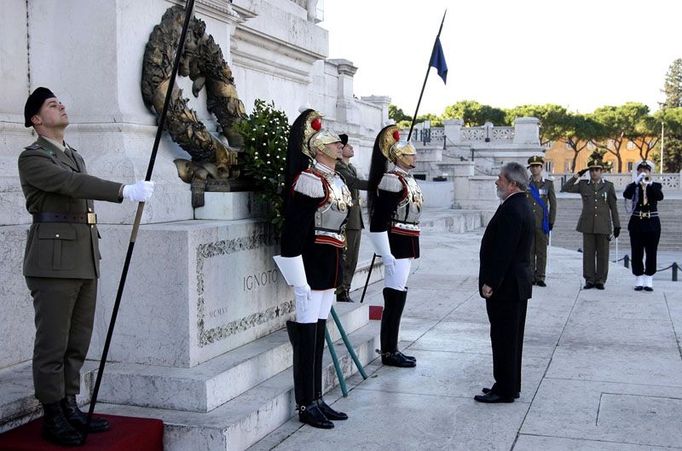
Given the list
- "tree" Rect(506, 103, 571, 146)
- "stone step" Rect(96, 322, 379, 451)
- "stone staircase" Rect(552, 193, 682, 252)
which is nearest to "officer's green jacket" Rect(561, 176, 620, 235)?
"stone step" Rect(96, 322, 379, 451)

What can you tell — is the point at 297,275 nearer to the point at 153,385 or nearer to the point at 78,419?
the point at 153,385

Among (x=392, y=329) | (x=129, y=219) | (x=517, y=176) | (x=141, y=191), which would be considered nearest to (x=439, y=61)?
(x=517, y=176)

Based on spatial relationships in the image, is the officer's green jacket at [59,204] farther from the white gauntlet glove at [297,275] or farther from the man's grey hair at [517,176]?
the man's grey hair at [517,176]

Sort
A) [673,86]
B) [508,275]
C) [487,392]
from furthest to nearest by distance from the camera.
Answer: [673,86], [487,392], [508,275]

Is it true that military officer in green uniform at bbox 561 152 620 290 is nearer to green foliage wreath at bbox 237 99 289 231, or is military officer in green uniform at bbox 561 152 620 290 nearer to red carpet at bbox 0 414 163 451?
green foliage wreath at bbox 237 99 289 231

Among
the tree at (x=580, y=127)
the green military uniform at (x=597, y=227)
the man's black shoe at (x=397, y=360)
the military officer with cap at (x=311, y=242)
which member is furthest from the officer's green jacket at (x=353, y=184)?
the tree at (x=580, y=127)

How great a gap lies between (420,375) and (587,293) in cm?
532

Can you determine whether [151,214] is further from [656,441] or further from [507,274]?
[656,441]

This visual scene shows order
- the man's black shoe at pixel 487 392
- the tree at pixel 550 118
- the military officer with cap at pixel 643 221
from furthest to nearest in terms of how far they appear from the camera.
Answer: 1. the tree at pixel 550 118
2. the military officer with cap at pixel 643 221
3. the man's black shoe at pixel 487 392

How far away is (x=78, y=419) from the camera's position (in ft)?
14.3

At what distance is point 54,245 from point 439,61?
17.6 ft

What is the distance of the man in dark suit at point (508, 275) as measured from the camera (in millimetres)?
5777

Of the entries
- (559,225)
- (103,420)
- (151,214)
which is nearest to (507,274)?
(151,214)

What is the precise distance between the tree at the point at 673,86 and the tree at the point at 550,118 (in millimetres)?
24324
